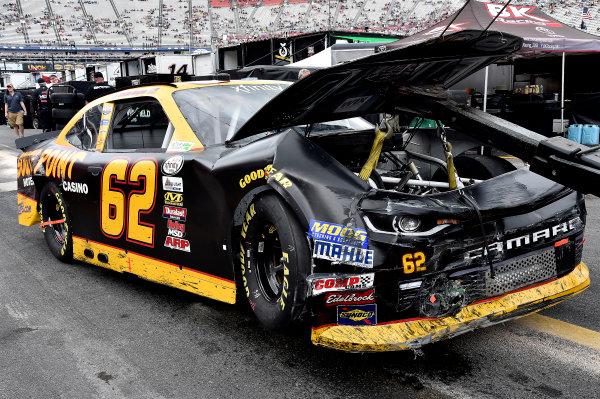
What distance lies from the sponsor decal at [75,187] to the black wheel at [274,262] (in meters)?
1.88

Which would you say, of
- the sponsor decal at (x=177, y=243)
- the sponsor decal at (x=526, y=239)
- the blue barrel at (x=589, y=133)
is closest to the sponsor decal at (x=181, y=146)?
the sponsor decal at (x=177, y=243)

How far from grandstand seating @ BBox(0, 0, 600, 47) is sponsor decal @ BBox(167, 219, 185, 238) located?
43648 mm

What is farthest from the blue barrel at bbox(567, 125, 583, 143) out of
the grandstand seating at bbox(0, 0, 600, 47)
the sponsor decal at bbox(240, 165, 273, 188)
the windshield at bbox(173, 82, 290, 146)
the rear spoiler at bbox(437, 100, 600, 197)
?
the grandstand seating at bbox(0, 0, 600, 47)

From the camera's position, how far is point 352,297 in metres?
2.39

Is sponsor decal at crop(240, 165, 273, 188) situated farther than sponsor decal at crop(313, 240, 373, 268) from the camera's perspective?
Yes

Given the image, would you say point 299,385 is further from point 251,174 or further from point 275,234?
point 251,174

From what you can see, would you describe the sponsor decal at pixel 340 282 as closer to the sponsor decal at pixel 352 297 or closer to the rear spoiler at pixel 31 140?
the sponsor decal at pixel 352 297

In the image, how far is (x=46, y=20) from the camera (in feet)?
162

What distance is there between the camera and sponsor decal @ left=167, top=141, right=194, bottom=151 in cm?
338

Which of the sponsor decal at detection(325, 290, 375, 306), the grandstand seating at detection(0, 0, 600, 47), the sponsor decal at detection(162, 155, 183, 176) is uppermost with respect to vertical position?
the grandstand seating at detection(0, 0, 600, 47)

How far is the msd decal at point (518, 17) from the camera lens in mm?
10742

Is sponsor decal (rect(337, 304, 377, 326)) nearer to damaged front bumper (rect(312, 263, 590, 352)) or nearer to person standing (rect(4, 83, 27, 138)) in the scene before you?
damaged front bumper (rect(312, 263, 590, 352))

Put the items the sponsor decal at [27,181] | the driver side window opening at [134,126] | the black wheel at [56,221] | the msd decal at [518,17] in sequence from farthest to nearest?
1. the msd decal at [518,17]
2. the sponsor decal at [27,181]
3. the black wheel at [56,221]
4. the driver side window opening at [134,126]

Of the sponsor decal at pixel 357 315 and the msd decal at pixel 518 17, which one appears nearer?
the sponsor decal at pixel 357 315
